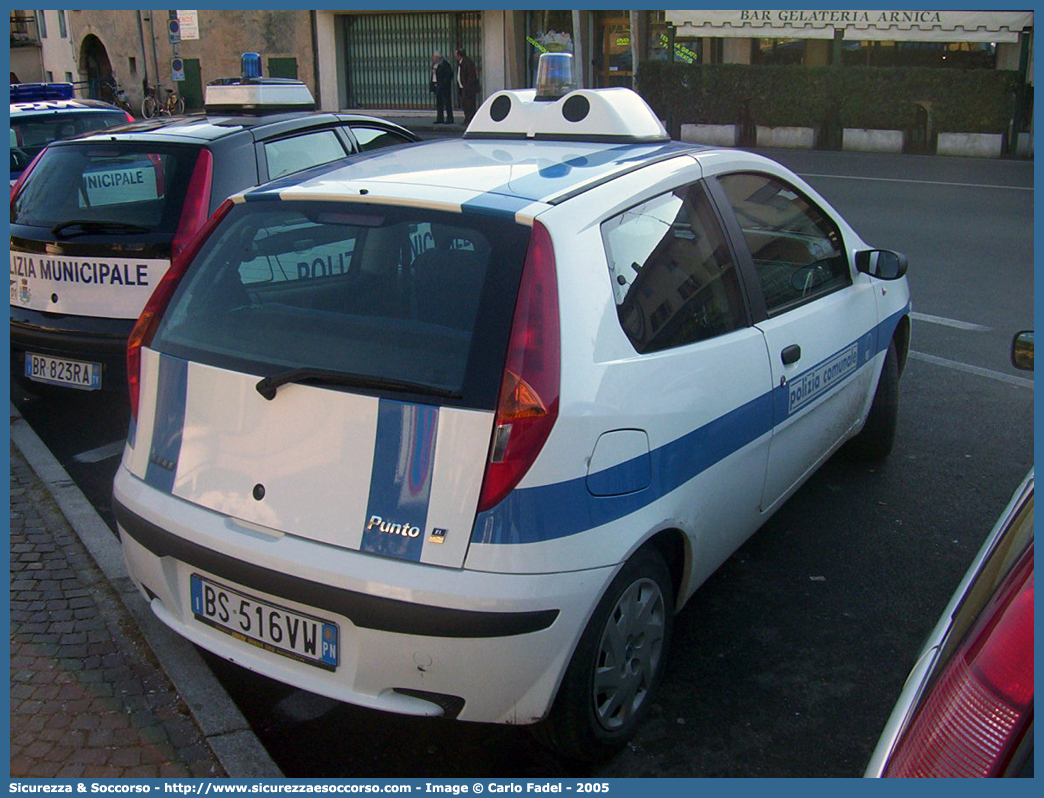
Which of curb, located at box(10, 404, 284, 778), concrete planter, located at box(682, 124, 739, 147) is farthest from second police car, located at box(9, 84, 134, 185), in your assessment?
concrete planter, located at box(682, 124, 739, 147)

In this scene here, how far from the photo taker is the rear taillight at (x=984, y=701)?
146cm

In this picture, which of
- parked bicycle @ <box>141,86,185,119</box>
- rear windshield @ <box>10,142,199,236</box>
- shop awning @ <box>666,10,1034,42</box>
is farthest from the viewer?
parked bicycle @ <box>141,86,185,119</box>

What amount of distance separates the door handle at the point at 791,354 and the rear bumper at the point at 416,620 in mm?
1227

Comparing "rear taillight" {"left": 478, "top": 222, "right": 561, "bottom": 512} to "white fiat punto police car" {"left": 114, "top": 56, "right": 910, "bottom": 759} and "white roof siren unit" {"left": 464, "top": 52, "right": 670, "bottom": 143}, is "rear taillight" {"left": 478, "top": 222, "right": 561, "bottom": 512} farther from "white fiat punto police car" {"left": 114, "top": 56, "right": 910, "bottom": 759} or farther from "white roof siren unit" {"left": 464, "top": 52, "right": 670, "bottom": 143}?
"white roof siren unit" {"left": 464, "top": 52, "right": 670, "bottom": 143}

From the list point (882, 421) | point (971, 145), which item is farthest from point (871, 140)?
point (882, 421)

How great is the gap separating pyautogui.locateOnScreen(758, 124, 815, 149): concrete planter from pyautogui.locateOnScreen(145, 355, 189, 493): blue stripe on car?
19320 mm

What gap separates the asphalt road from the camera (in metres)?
2.92

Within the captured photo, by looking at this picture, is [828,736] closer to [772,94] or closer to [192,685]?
[192,685]

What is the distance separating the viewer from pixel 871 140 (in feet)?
64.5

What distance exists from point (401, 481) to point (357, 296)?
0.60 m

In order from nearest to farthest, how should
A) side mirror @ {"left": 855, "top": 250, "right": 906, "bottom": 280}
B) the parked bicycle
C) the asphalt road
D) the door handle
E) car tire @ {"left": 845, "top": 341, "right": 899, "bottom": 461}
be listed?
the asphalt road < the door handle < side mirror @ {"left": 855, "top": 250, "right": 906, "bottom": 280} < car tire @ {"left": 845, "top": 341, "right": 899, "bottom": 461} < the parked bicycle

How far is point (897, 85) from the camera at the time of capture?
19.2 metres

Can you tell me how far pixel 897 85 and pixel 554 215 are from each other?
18669 millimetres

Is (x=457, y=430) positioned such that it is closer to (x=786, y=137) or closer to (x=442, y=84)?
(x=786, y=137)
